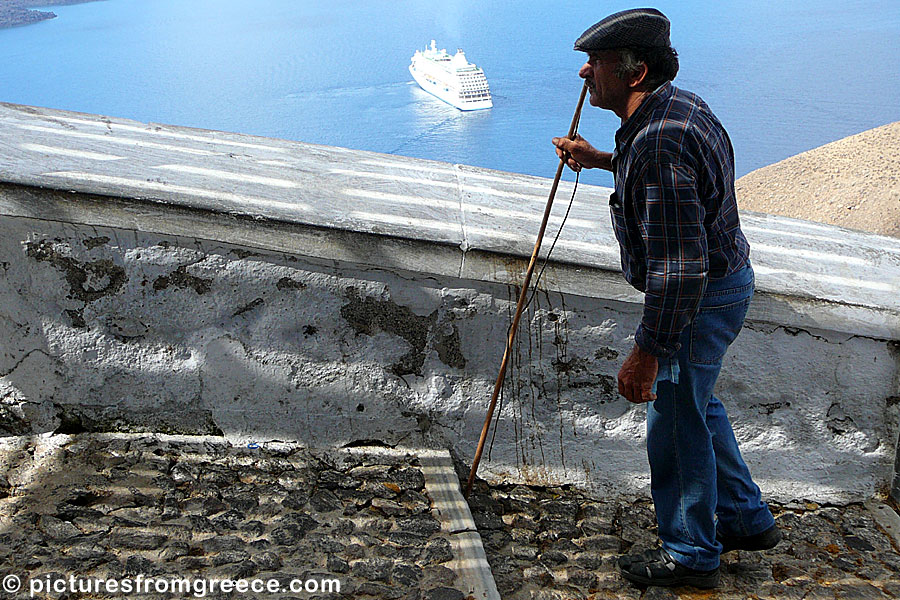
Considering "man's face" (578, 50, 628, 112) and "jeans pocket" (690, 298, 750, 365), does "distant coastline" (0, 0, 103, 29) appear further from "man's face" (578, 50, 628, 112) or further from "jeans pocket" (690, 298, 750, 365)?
"jeans pocket" (690, 298, 750, 365)

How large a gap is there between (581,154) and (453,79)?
7193 millimetres

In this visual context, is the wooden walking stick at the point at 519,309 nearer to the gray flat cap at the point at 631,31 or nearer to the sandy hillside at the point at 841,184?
the gray flat cap at the point at 631,31

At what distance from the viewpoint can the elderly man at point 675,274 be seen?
1293 mm

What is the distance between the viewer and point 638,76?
1362 mm

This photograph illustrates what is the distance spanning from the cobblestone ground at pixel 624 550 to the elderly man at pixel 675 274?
0.31ft

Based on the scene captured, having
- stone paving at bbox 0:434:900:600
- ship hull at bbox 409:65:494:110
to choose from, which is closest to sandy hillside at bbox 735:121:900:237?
ship hull at bbox 409:65:494:110

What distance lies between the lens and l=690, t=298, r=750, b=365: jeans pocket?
4.81 ft

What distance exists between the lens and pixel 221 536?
5.30 feet

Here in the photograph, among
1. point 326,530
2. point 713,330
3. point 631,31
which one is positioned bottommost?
point 326,530

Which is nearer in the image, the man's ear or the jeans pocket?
the man's ear

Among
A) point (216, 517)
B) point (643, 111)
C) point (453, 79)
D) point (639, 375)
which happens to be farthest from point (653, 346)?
point (453, 79)

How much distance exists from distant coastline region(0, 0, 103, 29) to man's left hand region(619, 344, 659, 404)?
8877 mm

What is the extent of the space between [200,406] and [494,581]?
2.74 feet

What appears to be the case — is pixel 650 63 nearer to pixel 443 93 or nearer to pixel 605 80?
pixel 605 80
